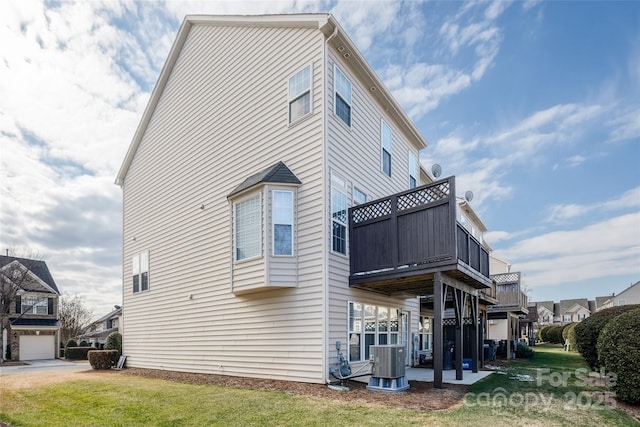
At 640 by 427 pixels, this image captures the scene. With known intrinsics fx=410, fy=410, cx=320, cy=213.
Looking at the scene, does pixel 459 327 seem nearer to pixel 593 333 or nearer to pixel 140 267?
pixel 593 333

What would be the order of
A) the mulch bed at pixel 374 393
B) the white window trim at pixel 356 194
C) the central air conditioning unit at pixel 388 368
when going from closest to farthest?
the mulch bed at pixel 374 393 → the central air conditioning unit at pixel 388 368 → the white window trim at pixel 356 194

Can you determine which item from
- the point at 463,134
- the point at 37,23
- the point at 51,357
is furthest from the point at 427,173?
the point at 51,357

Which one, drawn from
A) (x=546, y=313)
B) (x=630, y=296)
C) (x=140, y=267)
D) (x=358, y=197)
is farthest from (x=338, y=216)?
(x=546, y=313)

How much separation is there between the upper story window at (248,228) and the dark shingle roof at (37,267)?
1136 inches

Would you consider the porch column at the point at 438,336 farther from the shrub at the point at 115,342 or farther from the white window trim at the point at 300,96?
the shrub at the point at 115,342

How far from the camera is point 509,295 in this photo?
838 inches

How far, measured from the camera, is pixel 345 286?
10516mm

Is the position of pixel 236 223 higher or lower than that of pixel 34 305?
higher

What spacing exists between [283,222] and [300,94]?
3350mm

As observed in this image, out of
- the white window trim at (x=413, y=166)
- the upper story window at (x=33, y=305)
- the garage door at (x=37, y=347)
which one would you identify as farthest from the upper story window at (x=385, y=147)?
the garage door at (x=37, y=347)

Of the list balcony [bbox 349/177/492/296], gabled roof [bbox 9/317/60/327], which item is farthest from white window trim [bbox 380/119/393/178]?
gabled roof [bbox 9/317/60/327]

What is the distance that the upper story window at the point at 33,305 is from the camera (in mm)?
31936

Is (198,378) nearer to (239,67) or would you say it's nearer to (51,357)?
(239,67)

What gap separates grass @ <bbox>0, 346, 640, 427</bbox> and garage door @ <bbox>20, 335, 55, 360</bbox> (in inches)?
1054
